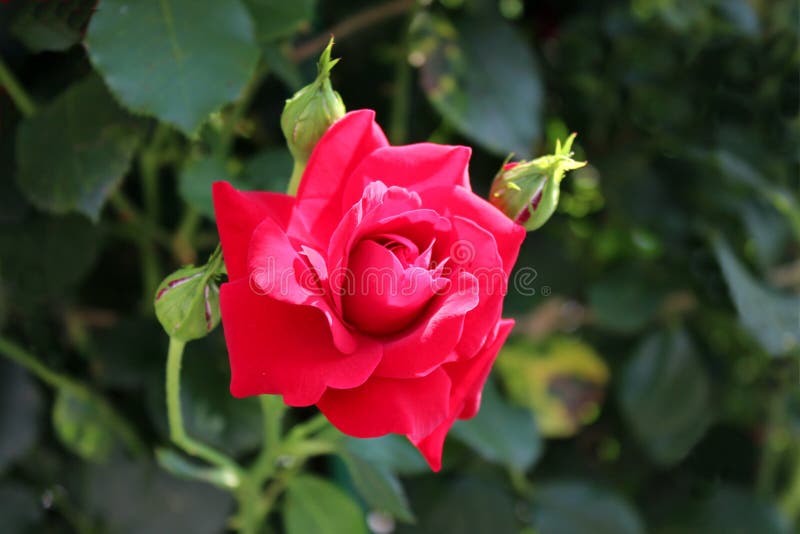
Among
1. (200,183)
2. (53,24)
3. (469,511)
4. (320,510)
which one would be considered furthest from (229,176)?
(469,511)

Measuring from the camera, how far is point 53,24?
1.61 ft

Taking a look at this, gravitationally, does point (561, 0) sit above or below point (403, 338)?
below

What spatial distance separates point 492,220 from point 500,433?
14.1 inches

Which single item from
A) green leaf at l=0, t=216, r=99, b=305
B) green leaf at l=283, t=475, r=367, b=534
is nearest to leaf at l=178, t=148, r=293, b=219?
green leaf at l=0, t=216, r=99, b=305

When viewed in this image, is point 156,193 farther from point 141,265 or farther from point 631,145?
point 631,145

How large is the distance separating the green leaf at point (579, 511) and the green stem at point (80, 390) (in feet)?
1.19

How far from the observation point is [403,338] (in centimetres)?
31

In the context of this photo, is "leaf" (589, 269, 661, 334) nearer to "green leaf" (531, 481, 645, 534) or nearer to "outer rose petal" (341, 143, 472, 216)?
"green leaf" (531, 481, 645, 534)

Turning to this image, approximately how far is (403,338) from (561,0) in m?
0.55

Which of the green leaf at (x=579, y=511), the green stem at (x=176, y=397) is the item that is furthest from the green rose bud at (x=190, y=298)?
the green leaf at (x=579, y=511)

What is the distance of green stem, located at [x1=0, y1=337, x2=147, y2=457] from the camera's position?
0.59m

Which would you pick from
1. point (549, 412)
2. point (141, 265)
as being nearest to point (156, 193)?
point (141, 265)

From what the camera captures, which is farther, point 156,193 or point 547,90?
point 547,90

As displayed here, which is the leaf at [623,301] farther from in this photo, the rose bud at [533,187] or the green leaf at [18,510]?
the green leaf at [18,510]
